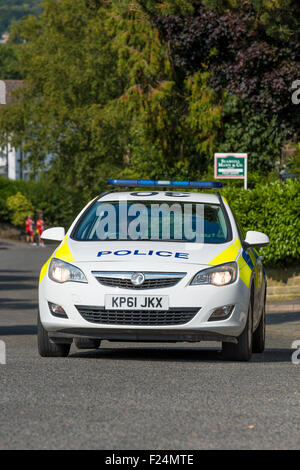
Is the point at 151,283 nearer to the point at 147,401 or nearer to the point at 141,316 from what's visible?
the point at 141,316

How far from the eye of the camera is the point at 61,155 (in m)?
62.6

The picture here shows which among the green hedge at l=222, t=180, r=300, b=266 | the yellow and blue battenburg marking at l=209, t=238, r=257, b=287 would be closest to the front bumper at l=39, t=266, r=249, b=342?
the yellow and blue battenburg marking at l=209, t=238, r=257, b=287

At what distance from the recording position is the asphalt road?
6.03 m

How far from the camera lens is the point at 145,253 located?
32.3 feet

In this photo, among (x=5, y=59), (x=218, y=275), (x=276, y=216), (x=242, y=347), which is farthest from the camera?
(x=5, y=59)

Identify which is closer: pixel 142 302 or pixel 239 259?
pixel 142 302

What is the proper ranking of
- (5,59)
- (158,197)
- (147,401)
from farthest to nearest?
(5,59), (158,197), (147,401)

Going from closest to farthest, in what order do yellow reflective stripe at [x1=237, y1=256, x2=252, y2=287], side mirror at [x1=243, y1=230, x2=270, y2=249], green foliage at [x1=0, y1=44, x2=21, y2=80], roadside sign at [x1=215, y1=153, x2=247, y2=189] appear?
yellow reflective stripe at [x1=237, y1=256, x2=252, y2=287], side mirror at [x1=243, y1=230, x2=270, y2=249], roadside sign at [x1=215, y1=153, x2=247, y2=189], green foliage at [x1=0, y1=44, x2=21, y2=80]

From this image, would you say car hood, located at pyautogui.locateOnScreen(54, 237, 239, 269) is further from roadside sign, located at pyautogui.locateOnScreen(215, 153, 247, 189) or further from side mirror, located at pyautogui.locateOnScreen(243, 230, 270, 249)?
→ roadside sign, located at pyautogui.locateOnScreen(215, 153, 247, 189)

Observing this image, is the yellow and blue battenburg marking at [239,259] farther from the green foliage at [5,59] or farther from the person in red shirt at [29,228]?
the green foliage at [5,59]

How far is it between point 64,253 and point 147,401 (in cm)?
292

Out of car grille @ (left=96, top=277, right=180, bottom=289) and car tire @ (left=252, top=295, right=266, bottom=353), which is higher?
car grille @ (left=96, top=277, right=180, bottom=289)

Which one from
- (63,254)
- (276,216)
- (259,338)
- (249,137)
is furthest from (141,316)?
(249,137)

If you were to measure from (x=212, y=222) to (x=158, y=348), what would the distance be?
7.87 ft
